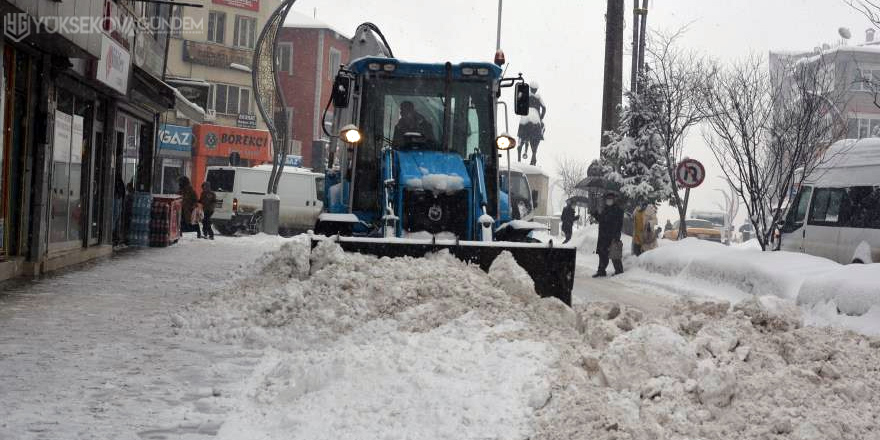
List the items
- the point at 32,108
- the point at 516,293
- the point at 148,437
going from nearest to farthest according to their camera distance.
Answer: the point at 148,437
the point at 516,293
the point at 32,108

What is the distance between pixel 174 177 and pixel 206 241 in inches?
838

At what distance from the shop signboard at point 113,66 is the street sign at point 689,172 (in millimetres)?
11413

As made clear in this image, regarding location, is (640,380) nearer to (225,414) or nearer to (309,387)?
(309,387)

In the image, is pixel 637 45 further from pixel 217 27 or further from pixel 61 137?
pixel 217 27

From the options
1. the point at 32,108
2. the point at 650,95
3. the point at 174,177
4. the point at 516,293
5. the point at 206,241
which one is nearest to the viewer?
the point at 516,293

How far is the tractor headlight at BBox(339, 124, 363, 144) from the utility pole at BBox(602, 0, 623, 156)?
1234 centimetres

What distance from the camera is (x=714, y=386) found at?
17.5 ft

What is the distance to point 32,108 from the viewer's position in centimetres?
1310

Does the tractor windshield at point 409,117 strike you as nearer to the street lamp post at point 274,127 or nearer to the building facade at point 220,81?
the street lamp post at point 274,127

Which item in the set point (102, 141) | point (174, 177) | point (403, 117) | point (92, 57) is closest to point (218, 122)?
point (174, 177)

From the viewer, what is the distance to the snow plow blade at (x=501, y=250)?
9.32 metres

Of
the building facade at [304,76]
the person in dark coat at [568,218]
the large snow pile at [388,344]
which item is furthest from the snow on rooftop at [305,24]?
the large snow pile at [388,344]

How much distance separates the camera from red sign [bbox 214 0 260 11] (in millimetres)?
46334

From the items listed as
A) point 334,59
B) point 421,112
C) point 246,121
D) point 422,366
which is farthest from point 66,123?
point 334,59
